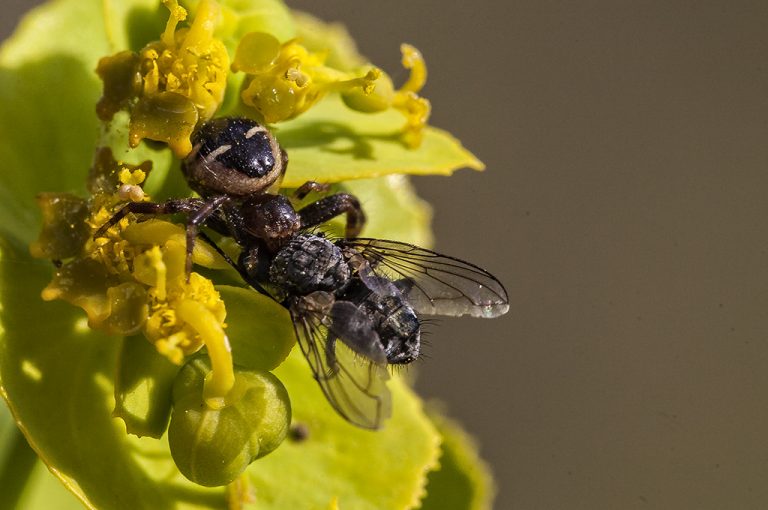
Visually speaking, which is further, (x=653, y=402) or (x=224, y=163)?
(x=653, y=402)

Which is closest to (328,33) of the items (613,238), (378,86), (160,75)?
(378,86)

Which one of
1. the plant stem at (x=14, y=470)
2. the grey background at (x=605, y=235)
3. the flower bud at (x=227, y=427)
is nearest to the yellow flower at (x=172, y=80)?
the flower bud at (x=227, y=427)

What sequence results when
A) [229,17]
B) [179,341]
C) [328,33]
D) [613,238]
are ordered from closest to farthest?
[179,341]
[229,17]
[328,33]
[613,238]

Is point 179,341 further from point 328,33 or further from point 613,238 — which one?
point 613,238

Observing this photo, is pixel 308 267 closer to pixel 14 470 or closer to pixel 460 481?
pixel 14 470

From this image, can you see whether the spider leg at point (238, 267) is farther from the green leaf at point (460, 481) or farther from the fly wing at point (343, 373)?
the green leaf at point (460, 481)

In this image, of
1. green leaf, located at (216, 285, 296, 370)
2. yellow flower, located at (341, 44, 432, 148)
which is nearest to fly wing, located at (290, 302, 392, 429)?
green leaf, located at (216, 285, 296, 370)
